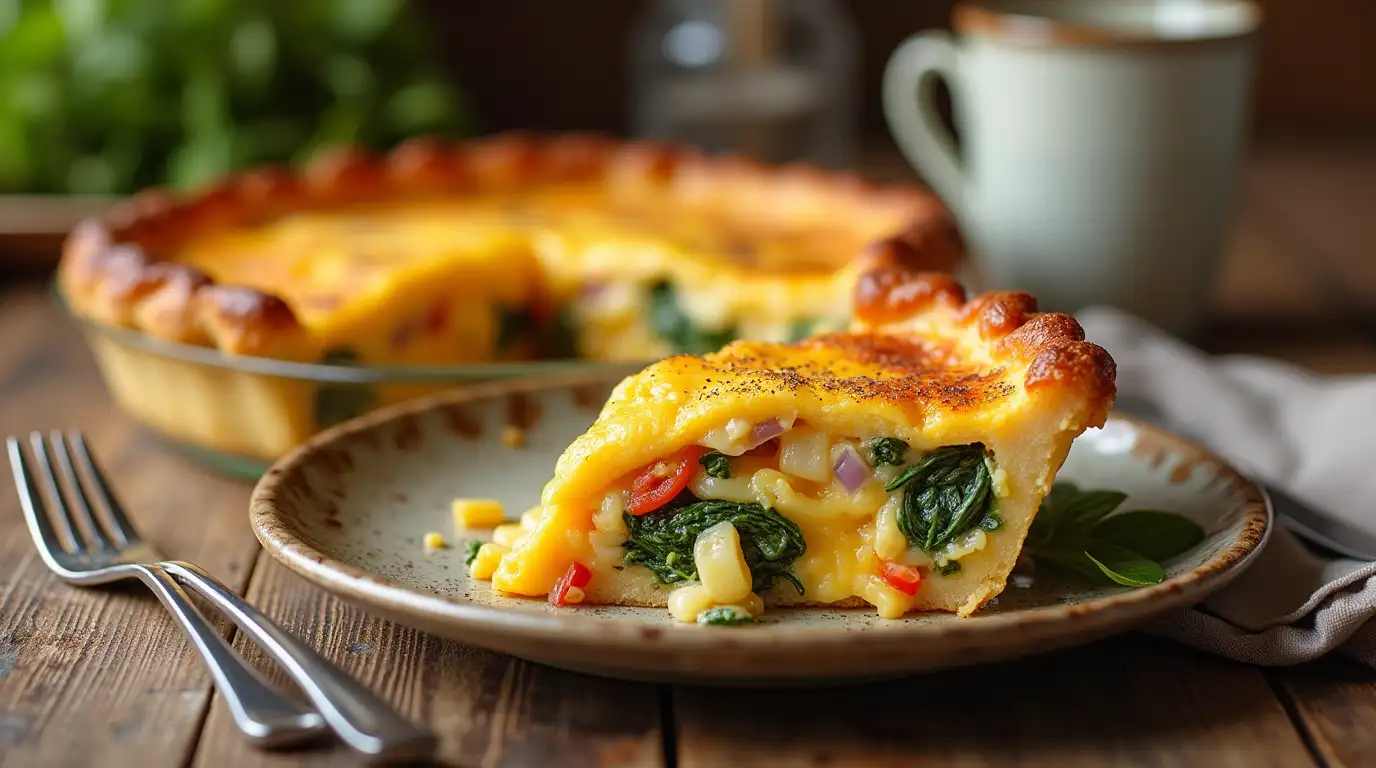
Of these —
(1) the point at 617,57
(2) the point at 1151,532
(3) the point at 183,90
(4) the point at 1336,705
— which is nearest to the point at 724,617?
(2) the point at 1151,532

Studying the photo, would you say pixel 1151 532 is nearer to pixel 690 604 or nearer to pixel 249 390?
pixel 690 604

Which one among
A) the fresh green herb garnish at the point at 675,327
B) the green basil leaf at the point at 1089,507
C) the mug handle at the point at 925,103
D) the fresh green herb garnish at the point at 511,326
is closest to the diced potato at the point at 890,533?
the green basil leaf at the point at 1089,507

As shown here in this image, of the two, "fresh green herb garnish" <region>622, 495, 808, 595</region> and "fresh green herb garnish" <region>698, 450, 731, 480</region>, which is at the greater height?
"fresh green herb garnish" <region>698, 450, 731, 480</region>

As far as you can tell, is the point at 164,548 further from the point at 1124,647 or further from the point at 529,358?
the point at 1124,647

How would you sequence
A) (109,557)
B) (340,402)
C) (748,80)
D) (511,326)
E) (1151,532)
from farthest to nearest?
(748,80)
(511,326)
(340,402)
(109,557)
(1151,532)

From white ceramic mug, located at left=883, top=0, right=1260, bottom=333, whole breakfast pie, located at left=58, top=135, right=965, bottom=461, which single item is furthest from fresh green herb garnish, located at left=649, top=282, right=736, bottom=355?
white ceramic mug, located at left=883, top=0, right=1260, bottom=333

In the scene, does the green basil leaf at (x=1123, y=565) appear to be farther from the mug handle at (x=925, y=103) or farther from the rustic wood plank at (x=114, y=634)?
the mug handle at (x=925, y=103)

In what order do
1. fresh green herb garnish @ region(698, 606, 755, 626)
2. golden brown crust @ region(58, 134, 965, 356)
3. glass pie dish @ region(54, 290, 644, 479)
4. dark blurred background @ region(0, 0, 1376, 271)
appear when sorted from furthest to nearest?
dark blurred background @ region(0, 0, 1376, 271) → golden brown crust @ region(58, 134, 965, 356) → glass pie dish @ region(54, 290, 644, 479) → fresh green herb garnish @ region(698, 606, 755, 626)

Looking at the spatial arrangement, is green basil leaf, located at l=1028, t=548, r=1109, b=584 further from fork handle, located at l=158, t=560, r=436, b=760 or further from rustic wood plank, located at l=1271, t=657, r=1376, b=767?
fork handle, located at l=158, t=560, r=436, b=760
